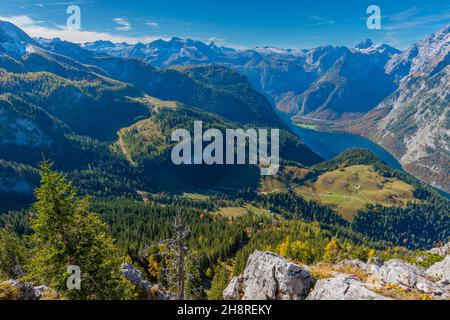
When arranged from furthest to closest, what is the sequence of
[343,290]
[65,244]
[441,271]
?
[441,271]
[65,244]
[343,290]

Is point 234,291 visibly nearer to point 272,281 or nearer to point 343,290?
point 272,281

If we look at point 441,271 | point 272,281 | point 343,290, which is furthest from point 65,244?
point 441,271

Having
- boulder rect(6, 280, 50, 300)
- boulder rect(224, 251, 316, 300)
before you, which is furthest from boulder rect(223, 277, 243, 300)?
boulder rect(6, 280, 50, 300)

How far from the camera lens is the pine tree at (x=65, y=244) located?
28.7 meters

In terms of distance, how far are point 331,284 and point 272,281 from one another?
321 inches

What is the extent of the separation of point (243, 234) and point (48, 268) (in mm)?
139322

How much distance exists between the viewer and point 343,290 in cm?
2553

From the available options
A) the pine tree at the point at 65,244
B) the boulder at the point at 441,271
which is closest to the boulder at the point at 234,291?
the pine tree at the point at 65,244

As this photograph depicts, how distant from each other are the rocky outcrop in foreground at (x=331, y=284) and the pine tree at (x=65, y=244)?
631 inches

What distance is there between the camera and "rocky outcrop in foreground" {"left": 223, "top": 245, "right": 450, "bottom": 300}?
84.3ft

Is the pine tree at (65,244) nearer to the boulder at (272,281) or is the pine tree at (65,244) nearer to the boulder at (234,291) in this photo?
the boulder at (234,291)

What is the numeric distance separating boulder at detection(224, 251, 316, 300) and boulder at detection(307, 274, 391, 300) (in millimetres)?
2647
